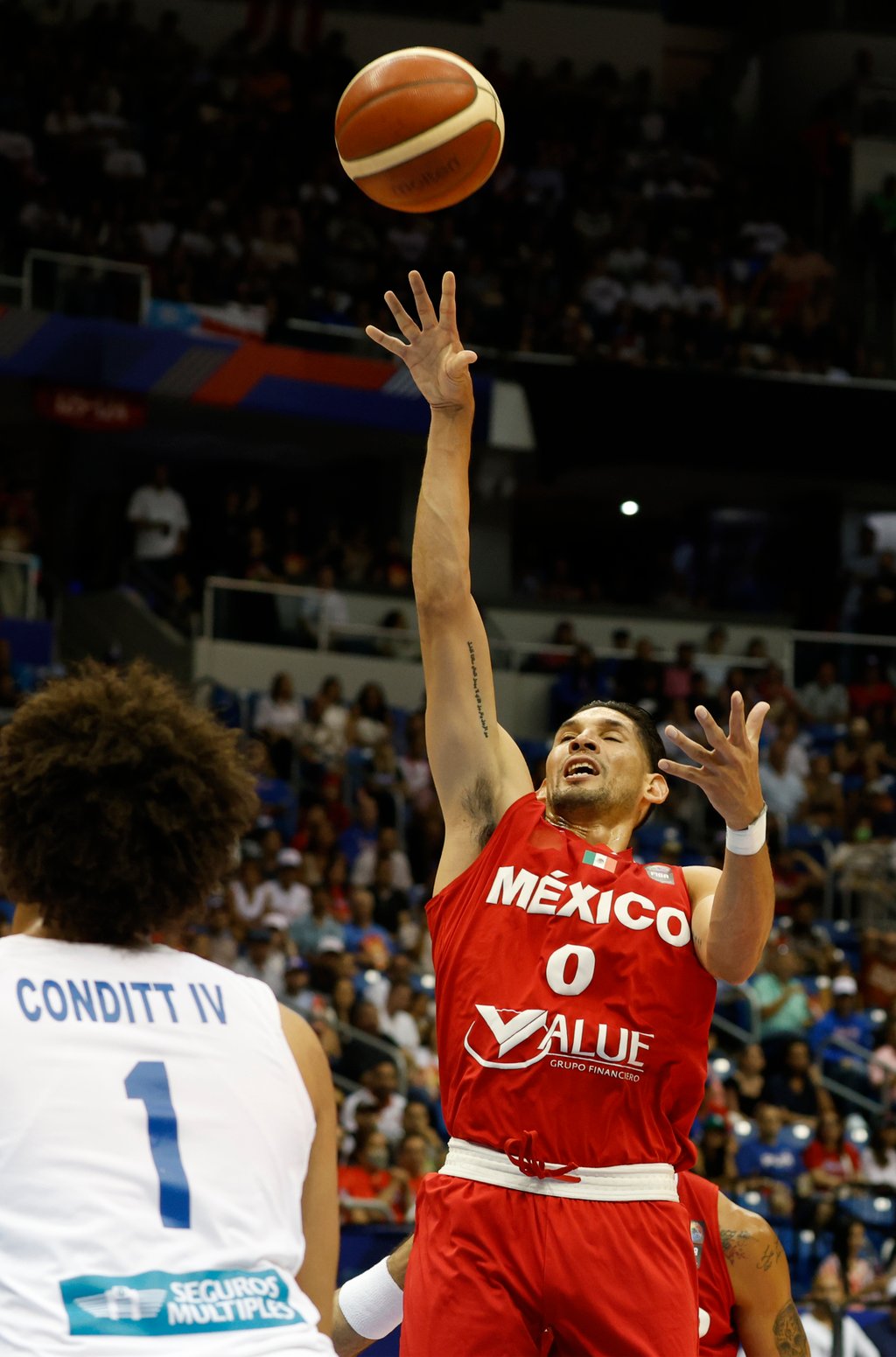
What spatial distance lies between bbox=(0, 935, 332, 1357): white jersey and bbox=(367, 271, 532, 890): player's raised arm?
1.92 metres

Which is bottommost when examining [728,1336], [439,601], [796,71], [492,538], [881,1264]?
[881,1264]

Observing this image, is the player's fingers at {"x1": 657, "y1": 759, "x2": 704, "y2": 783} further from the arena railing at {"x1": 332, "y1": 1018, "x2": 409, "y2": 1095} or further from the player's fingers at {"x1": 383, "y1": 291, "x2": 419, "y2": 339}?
the arena railing at {"x1": 332, "y1": 1018, "x2": 409, "y2": 1095}

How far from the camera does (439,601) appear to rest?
4746 mm

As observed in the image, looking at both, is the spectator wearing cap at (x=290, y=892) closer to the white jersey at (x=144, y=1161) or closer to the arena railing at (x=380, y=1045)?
the arena railing at (x=380, y=1045)

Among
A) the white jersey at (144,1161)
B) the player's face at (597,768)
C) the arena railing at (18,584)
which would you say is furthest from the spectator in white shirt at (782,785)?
the white jersey at (144,1161)

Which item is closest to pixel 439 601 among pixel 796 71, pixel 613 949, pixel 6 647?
pixel 613 949

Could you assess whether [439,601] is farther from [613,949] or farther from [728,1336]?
[728,1336]

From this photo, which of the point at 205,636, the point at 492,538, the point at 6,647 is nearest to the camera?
the point at 6,647

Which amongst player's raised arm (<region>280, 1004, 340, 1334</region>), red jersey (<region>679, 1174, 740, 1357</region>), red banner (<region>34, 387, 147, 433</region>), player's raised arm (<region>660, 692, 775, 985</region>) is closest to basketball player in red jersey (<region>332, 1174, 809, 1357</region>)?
red jersey (<region>679, 1174, 740, 1357</region>)

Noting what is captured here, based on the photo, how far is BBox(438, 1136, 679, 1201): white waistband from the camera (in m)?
4.22

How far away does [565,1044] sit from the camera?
4.24 m

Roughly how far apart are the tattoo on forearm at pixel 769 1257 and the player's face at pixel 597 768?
4.27ft

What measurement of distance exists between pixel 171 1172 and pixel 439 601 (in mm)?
2389

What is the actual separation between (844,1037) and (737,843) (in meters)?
10.5
